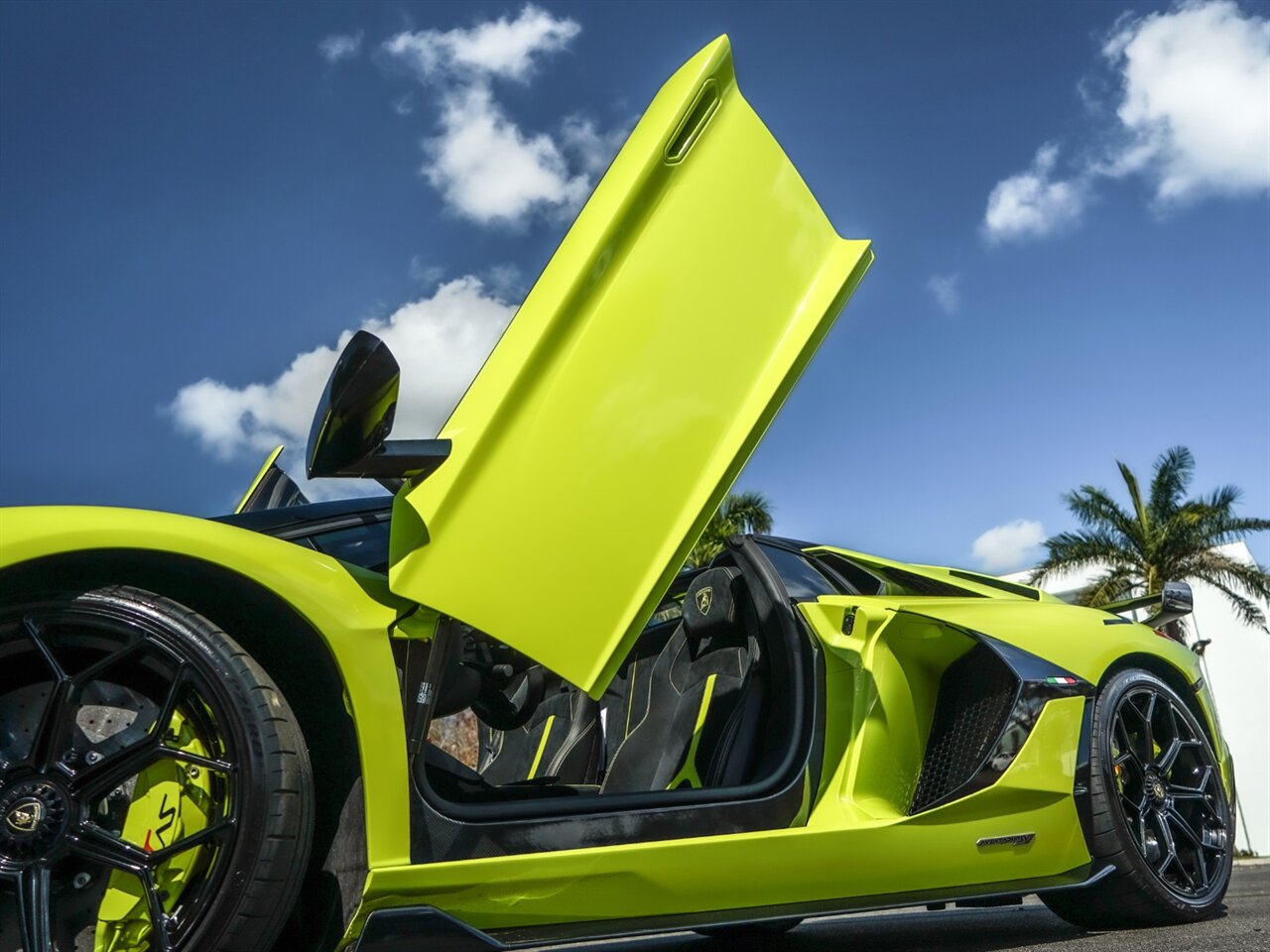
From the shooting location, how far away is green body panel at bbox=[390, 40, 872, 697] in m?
2.28

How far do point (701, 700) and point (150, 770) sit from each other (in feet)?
5.60

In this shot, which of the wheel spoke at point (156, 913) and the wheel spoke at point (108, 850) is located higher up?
the wheel spoke at point (108, 850)

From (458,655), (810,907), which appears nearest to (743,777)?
(810,907)

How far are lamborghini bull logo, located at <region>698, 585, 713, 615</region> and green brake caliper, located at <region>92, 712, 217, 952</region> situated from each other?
1671 millimetres

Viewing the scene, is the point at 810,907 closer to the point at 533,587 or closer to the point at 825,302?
the point at 533,587

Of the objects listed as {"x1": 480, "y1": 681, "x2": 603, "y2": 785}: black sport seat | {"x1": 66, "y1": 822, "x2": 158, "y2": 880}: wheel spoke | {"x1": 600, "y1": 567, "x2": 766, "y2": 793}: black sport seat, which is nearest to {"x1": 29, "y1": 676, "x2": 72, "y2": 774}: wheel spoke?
{"x1": 66, "y1": 822, "x2": 158, "y2": 880}: wheel spoke

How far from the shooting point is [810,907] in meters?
2.75

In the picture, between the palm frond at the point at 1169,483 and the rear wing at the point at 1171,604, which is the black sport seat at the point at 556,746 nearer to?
the rear wing at the point at 1171,604

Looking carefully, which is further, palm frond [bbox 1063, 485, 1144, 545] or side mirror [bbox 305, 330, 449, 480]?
palm frond [bbox 1063, 485, 1144, 545]

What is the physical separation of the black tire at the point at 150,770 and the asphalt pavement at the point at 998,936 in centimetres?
191

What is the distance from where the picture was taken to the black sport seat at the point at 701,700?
10.2ft

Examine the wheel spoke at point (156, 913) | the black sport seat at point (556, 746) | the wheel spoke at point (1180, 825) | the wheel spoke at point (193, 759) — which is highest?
the wheel spoke at point (1180, 825)

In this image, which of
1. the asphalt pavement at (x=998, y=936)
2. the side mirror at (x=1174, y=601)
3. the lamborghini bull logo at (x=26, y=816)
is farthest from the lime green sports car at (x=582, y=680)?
the side mirror at (x=1174, y=601)

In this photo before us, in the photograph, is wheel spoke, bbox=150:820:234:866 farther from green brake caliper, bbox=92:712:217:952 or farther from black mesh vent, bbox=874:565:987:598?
black mesh vent, bbox=874:565:987:598
